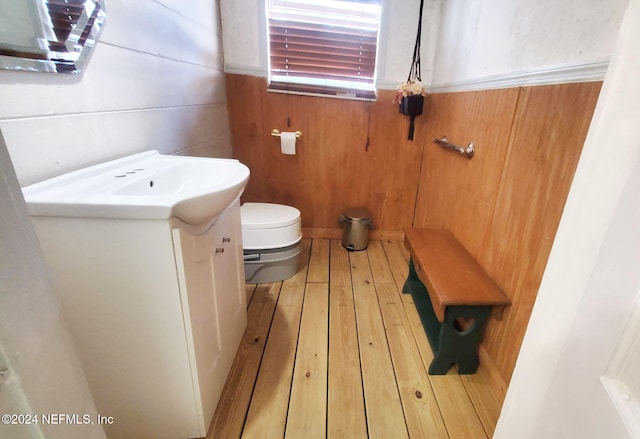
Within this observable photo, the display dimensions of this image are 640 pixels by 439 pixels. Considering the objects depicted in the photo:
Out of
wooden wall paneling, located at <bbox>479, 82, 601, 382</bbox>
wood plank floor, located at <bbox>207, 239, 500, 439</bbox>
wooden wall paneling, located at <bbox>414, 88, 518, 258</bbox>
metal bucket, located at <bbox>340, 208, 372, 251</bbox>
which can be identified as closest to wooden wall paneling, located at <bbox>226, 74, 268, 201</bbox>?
metal bucket, located at <bbox>340, 208, 372, 251</bbox>

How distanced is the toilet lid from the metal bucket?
539mm

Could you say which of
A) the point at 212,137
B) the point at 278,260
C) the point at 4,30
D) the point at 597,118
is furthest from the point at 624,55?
the point at 212,137

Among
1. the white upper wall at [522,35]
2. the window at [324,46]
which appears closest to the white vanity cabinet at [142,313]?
the white upper wall at [522,35]

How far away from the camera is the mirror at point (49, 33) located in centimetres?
72

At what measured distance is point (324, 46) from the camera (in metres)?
2.06

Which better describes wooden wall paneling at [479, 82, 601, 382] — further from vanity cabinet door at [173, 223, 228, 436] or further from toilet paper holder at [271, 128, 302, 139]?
toilet paper holder at [271, 128, 302, 139]

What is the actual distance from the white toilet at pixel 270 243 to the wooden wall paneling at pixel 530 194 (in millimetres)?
1117

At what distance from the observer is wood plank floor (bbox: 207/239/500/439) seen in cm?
108

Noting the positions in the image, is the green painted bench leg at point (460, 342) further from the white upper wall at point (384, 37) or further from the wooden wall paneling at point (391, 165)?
the white upper wall at point (384, 37)

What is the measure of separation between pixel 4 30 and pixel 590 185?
4.15 feet

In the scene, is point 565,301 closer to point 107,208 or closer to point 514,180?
point 514,180

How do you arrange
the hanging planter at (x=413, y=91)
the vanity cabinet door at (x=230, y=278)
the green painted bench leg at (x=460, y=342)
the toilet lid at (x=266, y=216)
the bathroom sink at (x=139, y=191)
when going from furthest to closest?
1. the hanging planter at (x=413, y=91)
2. the toilet lid at (x=266, y=216)
3. the green painted bench leg at (x=460, y=342)
4. the vanity cabinet door at (x=230, y=278)
5. the bathroom sink at (x=139, y=191)

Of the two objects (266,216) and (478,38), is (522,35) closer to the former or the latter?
(478,38)

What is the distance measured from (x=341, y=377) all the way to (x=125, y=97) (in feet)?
4.68
